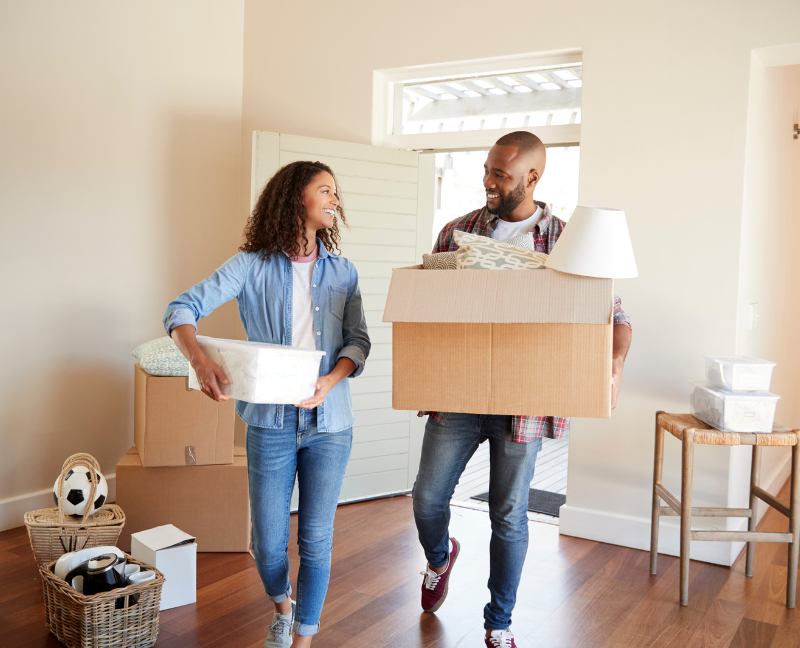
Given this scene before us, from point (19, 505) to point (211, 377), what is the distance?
1.97 meters

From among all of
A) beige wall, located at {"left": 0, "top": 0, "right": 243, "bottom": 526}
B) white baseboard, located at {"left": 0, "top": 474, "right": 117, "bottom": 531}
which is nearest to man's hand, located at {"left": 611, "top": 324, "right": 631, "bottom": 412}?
white baseboard, located at {"left": 0, "top": 474, "right": 117, "bottom": 531}

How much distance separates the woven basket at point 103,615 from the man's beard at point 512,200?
144cm

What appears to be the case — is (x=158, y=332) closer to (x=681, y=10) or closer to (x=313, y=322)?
(x=313, y=322)

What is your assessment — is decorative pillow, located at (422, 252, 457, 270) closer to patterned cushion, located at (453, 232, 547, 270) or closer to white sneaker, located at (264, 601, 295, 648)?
patterned cushion, located at (453, 232, 547, 270)

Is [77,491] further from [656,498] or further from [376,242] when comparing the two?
[656,498]

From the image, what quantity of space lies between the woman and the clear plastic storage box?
132mm

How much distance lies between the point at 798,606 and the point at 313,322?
6.34 ft

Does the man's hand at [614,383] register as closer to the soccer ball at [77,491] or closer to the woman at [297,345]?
the woman at [297,345]

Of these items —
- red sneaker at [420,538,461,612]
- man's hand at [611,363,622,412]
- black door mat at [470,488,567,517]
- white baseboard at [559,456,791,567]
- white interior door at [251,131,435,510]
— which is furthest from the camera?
black door mat at [470,488,567,517]

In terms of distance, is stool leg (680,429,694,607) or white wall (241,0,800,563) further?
white wall (241,0,800,563)

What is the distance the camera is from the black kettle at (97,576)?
1.94 metres

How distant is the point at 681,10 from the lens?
2725mm

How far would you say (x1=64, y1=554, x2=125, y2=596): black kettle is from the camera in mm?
1942

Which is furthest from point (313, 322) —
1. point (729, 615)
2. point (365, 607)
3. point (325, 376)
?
point (729, 615)
